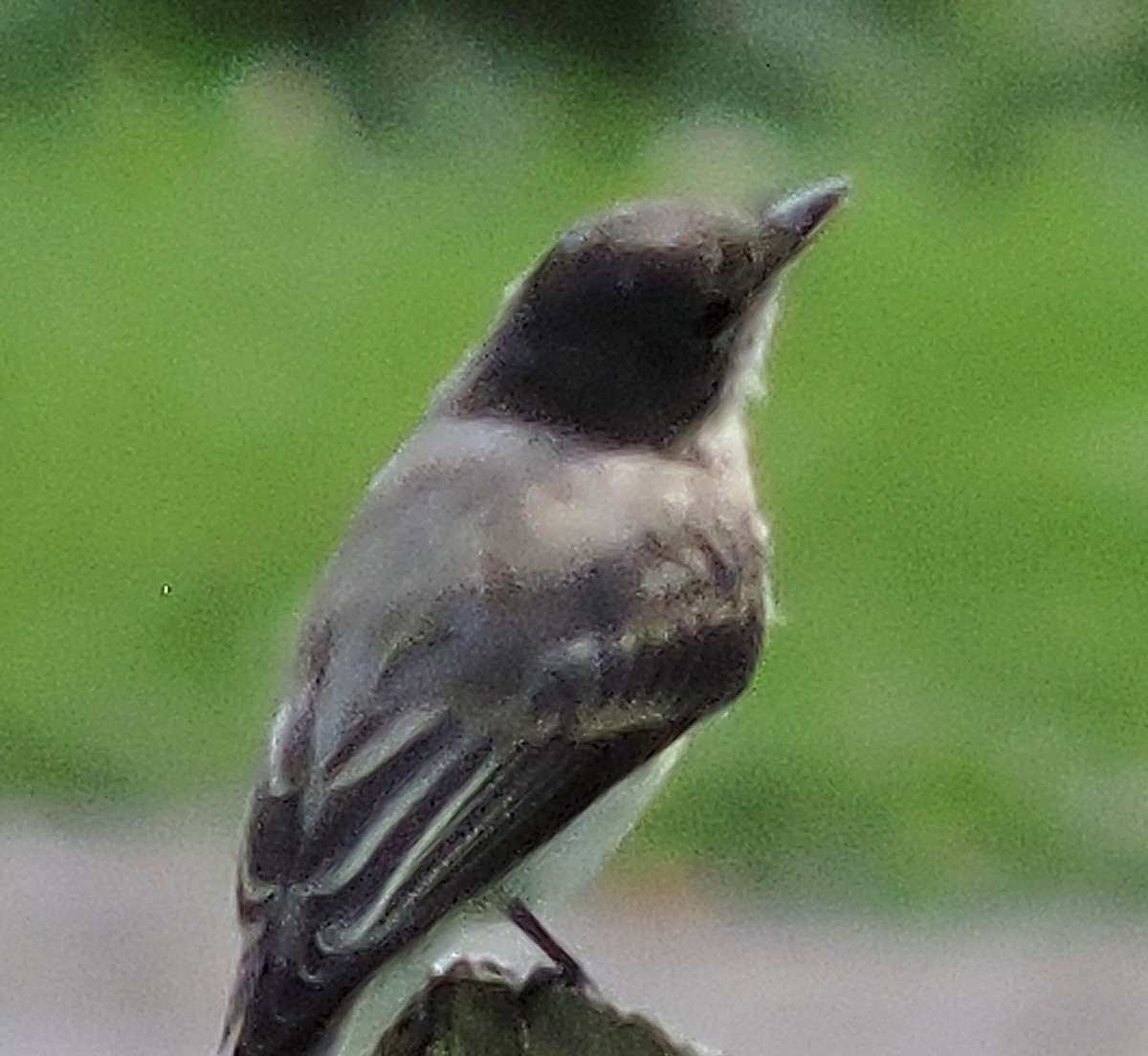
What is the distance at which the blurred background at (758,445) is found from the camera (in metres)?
1.39

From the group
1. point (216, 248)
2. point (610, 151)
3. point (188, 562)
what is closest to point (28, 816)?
point (188, 562)

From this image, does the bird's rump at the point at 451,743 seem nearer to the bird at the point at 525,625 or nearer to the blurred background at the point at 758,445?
the bird at the point at 525,625

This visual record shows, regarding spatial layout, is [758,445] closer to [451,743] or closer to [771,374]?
[771,374]

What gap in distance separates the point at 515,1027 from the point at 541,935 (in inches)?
7.0

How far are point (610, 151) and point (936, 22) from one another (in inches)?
8.8

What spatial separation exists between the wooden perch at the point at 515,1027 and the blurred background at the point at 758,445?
25.4 inches

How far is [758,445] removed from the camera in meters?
1.41

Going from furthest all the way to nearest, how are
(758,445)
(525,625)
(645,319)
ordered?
(758,445) < (645,319) < (525,625)

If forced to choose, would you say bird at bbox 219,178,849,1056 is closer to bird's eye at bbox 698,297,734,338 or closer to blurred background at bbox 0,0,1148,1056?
bird's eye at bbox 698,297,734,338

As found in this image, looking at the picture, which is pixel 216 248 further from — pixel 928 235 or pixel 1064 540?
pixel 1064 540

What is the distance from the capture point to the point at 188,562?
1417 mm

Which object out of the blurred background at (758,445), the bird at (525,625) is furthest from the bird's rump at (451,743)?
the blurred background at (758,445)

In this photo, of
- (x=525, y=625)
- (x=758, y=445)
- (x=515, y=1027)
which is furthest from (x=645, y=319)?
(x=758, y=445)

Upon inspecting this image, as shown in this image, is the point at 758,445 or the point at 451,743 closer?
the point at 451,743
